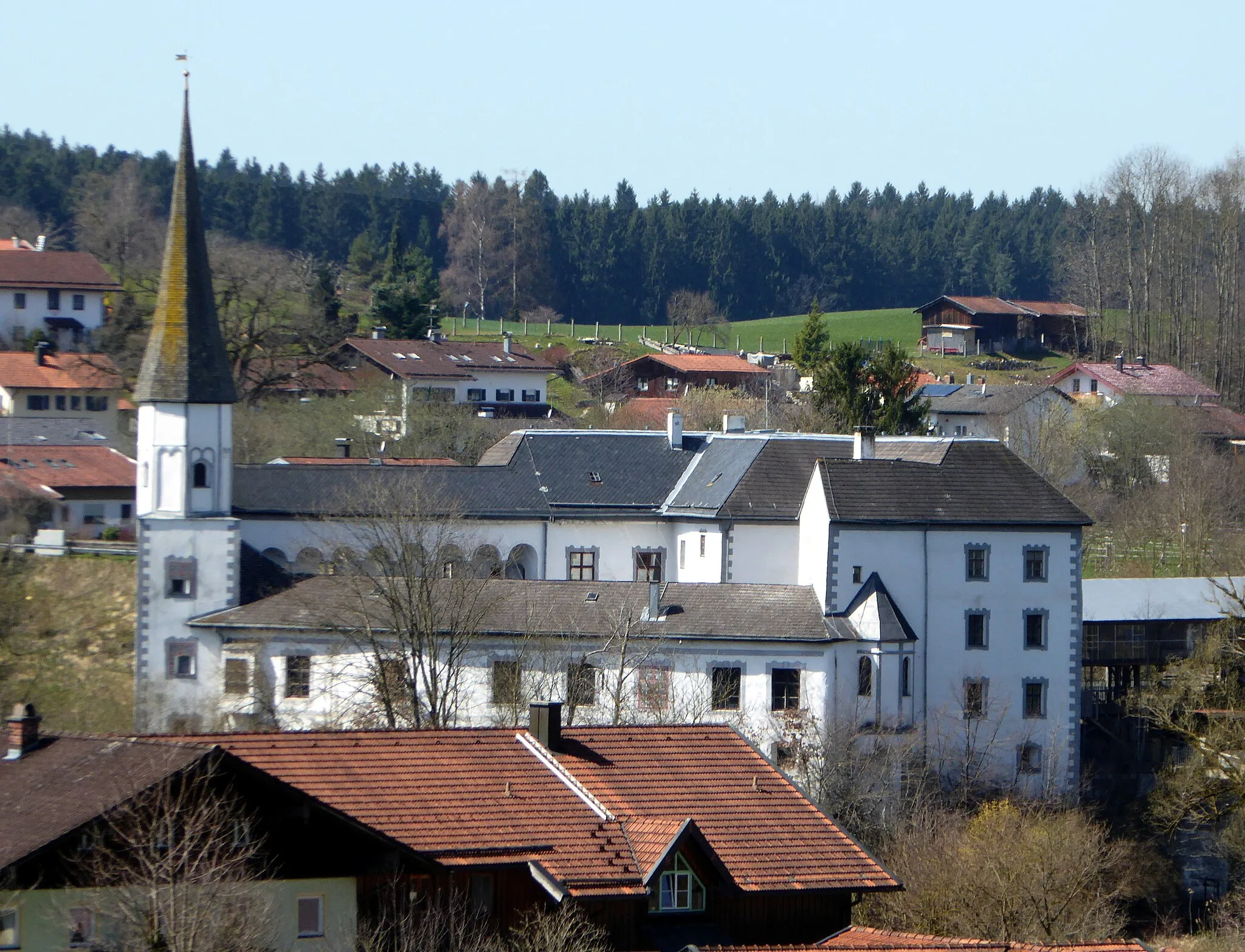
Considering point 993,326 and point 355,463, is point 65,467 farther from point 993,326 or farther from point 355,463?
point 993,326

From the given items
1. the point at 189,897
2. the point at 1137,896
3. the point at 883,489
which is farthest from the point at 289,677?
the point at 189,897

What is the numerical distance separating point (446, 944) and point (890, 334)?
10417 centimetres

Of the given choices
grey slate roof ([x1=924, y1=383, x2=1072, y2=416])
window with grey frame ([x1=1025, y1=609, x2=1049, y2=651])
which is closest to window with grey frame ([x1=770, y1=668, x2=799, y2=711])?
window with grey frame ([x1=1025, y1=609, x2=1049, y2=651])

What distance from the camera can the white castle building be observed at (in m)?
44.0

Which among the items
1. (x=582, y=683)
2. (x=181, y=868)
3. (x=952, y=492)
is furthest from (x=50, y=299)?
(x=181, y=868)

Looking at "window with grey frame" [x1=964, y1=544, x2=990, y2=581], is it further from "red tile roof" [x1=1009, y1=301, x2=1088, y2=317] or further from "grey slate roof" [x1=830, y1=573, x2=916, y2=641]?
"red tile roof" [x1=1009, y1=301, x2=1088, y2=317]

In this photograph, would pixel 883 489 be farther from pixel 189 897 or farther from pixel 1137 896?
pixel 189 897

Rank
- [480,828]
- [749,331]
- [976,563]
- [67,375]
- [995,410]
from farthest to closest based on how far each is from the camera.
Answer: [749,331] < [995,410] < [67,375] < [976,563] < [480,828]

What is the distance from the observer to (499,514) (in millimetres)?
50438

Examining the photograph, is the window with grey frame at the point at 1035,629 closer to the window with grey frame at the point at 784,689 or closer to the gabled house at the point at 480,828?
the window with grey frame at the point at 784,689

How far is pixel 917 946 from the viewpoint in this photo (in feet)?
71.5

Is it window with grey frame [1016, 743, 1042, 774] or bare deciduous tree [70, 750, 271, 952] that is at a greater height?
bare deciduous tree [70, 750, 271, 952]

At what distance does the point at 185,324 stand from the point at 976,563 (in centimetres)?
1904

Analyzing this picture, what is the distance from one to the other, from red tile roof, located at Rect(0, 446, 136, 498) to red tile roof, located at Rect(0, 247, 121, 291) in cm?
2735
